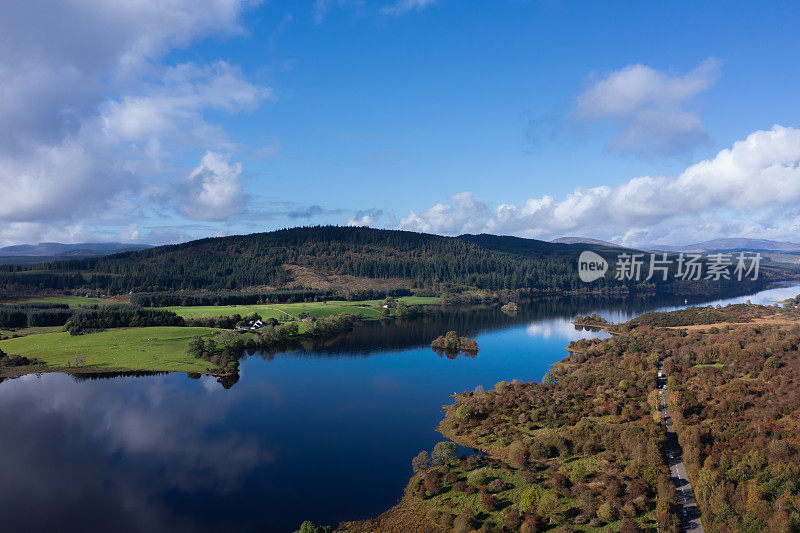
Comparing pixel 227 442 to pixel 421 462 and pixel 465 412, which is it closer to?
pixel 421 462

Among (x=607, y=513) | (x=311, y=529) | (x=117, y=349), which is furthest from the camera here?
(x=117, y=349)

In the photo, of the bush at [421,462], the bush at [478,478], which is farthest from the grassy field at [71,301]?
the bush at [478,478]

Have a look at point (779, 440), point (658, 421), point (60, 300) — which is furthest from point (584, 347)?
point (60, 300)

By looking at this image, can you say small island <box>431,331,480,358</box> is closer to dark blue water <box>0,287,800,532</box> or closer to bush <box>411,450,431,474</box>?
dark blue water <box>0,287,800,532</box>

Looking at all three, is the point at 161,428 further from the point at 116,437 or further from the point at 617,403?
the point at 617,403

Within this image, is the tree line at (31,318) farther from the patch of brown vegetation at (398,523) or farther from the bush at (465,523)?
the bush at (465,523)

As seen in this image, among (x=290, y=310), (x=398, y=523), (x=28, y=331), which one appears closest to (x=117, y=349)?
(x=28, y=331)
